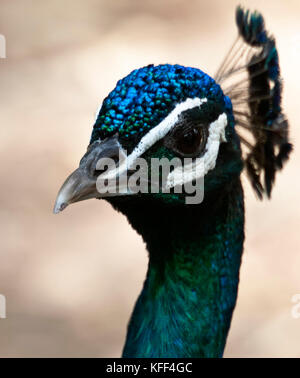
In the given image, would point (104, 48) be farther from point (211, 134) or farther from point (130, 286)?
point (211, 134)

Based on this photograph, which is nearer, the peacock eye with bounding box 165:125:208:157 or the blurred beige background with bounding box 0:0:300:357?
the peacock eye with bounding box 165:125:208:157

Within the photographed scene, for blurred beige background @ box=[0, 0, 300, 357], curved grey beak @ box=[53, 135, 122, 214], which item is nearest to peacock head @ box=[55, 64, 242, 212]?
curved grey beak @ box=[53, 135, 122, 214]

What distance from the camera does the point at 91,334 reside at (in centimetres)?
310

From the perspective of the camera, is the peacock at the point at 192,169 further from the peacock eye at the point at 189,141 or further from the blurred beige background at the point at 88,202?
the blurred beige background at the point at 88,202

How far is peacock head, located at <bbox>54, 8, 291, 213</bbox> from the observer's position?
122 centimetres

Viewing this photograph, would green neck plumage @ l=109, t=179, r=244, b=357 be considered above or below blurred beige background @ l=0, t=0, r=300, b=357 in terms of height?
below

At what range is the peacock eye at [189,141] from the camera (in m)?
1.27

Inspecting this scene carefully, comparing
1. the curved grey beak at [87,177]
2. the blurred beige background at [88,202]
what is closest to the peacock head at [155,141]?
the curved grey beak at [87,177]

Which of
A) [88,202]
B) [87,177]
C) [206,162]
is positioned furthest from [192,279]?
[88,202]

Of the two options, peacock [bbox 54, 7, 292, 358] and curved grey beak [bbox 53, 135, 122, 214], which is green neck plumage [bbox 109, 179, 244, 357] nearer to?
peacock [bbox 54, 7, 292, 358]

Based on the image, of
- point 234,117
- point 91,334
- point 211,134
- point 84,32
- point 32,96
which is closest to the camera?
point 211,134

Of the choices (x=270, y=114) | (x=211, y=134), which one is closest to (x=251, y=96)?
(x=270, y=114)

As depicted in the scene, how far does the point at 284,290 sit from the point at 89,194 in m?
2.17

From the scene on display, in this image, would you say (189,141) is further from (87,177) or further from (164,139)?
(87,177)
